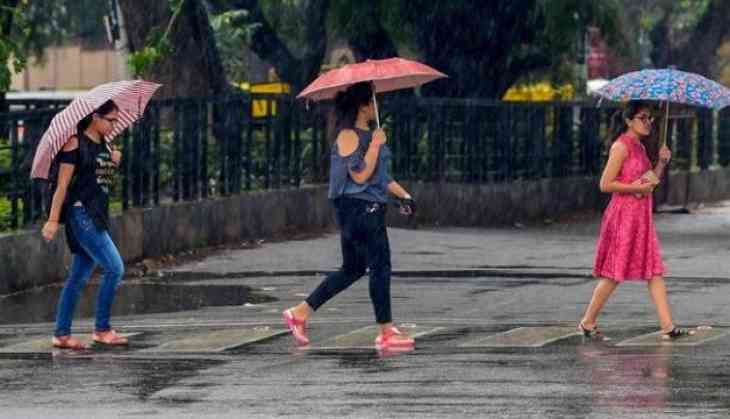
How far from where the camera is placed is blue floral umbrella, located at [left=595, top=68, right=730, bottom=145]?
1362cm

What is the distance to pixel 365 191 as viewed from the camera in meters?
12.9

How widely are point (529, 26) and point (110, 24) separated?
7836 millimetres

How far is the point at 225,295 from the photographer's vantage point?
17.0m

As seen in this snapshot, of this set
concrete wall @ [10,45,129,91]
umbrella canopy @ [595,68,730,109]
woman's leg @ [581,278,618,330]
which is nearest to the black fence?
umbrella canopy @ [595,68,730,109]

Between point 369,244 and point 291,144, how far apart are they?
10.6 meters

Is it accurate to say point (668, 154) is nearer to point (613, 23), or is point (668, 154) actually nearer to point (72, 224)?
point (72, 224)

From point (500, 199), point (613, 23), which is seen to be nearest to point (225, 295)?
point (500, 199)

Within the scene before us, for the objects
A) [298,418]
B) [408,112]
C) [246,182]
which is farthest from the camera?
[408,112]

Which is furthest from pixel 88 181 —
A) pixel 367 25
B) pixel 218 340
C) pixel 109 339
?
pixel 367 25

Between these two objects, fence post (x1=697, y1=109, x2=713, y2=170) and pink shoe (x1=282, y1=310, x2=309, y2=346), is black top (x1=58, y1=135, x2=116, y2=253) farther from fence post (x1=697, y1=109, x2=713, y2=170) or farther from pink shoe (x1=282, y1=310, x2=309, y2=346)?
fence post (x1=697, y1=109, x2=713, y2=170)

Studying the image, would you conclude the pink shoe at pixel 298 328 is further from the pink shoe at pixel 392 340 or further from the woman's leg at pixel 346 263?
the pink shoe at pixel 392 340

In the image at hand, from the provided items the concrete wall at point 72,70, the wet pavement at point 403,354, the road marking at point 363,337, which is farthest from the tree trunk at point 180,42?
the concrete wall at point 72,70

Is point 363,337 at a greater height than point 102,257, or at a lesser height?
lesser

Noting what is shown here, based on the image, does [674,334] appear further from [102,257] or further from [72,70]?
[72,70]
